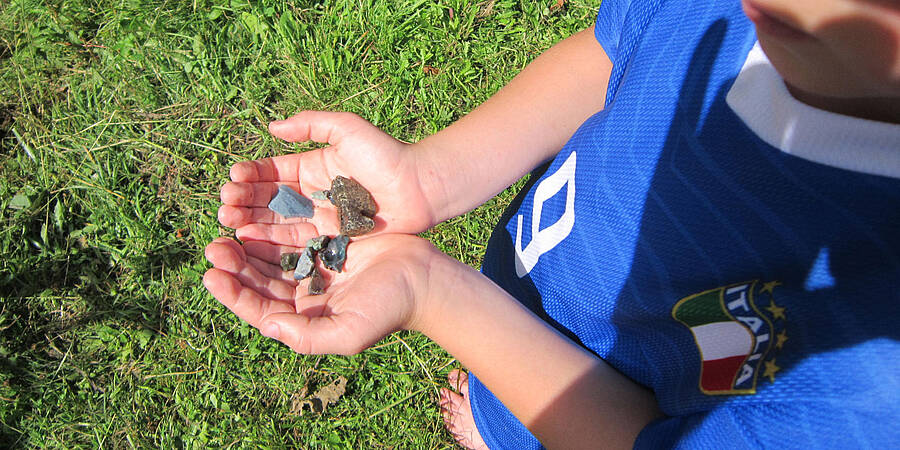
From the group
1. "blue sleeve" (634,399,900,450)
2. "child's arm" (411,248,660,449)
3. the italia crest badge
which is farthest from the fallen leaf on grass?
the italia crest badge

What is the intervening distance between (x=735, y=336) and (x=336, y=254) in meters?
1.53

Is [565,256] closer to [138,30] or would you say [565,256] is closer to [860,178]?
[860,178]

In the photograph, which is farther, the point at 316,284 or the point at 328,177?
the point at 328,177

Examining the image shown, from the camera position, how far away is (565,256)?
2.05 metres

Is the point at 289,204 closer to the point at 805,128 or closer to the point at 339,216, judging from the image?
the point at 339,216

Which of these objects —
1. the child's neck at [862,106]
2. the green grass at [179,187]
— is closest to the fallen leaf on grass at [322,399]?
the green grass at [179,187]

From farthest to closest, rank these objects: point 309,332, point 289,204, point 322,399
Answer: point 322,399 → point 289,204 → point 309,332

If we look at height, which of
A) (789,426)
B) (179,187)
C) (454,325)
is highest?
(789,426)

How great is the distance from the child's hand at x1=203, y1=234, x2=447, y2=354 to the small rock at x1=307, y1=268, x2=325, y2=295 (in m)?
0.02

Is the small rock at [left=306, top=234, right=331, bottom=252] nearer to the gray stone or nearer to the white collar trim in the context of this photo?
the gray stone

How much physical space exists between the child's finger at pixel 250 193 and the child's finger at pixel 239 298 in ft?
1.14

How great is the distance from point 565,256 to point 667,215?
0.47 metres

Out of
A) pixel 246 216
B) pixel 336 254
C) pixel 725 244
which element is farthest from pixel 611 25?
pixel 246 216

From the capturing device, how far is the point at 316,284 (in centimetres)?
218
